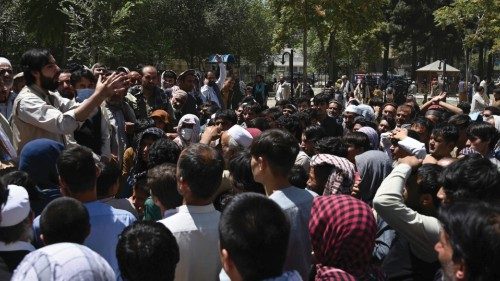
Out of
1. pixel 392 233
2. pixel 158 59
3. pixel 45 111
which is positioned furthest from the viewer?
pixel 158 59

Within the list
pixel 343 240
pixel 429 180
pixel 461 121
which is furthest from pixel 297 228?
pixel 461 121

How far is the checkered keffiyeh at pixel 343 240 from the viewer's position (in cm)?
319

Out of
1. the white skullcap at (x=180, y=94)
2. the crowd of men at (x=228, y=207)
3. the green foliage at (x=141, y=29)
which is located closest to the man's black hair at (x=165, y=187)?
the crowd of men at (x=228, y=207)

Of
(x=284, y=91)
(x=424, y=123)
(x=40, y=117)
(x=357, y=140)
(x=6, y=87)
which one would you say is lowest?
(x=284, y=91)

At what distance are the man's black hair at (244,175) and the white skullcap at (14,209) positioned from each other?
5.27 ft

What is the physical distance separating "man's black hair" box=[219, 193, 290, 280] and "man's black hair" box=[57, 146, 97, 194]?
1246 millimetres

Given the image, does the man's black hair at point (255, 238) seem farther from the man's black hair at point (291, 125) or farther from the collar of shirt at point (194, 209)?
the man's black hair at point (291, 125)

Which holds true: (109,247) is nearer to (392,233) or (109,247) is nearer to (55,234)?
(55,234)

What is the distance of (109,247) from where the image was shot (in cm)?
350

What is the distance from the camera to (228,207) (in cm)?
270

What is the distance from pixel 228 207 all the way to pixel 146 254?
0.44 m

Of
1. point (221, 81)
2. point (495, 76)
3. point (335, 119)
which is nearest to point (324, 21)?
point (221, 81)

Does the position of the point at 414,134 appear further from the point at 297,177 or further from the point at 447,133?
the point at 297,177

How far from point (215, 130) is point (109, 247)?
9.54ft
